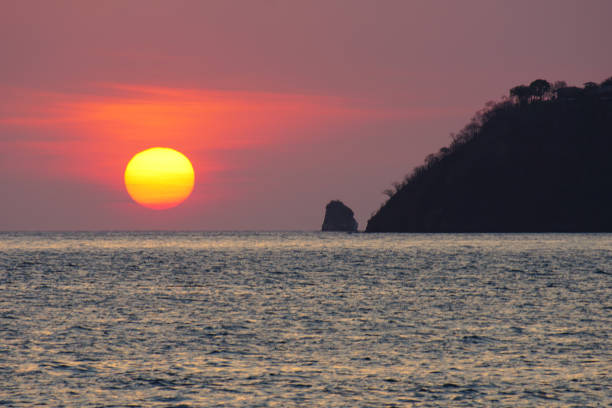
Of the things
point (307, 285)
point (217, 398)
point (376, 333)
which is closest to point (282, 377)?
point (217, 398)

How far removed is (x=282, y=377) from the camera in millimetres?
27078

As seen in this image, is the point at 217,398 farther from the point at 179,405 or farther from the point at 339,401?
the point at 339,401

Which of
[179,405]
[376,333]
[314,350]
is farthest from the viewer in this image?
[376,333]

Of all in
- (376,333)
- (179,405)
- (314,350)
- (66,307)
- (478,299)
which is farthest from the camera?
(478,299)

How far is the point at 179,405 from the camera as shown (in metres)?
23.2

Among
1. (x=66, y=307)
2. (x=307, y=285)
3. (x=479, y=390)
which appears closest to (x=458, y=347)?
(x=479, y=390)

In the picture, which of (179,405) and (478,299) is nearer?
(179,405)

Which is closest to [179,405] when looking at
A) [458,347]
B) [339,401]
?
[339,401]

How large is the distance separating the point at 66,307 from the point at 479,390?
32350mm

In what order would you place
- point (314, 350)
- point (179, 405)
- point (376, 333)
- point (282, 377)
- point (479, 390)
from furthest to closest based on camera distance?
point (376, 333)
point (314, 350)
point (282, 377)
point (479, 390)
point (179, 405)

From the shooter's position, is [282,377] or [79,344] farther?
[79,344]

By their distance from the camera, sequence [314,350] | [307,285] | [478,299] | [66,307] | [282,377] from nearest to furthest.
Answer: [282,377] → [314,350] → [66,307] → [478,299] → [307,285]

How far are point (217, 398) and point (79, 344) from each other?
1229 centimetres

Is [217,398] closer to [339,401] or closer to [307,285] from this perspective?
[339,401]
